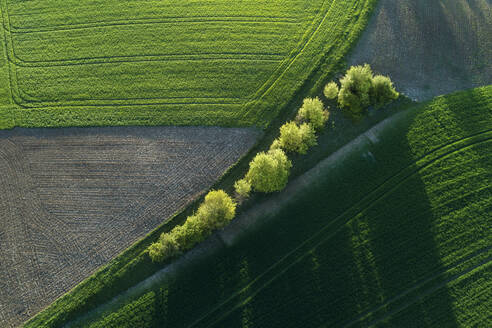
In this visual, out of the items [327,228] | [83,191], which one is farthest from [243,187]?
[83,191]

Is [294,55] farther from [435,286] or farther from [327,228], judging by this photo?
[435,286]

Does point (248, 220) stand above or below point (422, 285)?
above

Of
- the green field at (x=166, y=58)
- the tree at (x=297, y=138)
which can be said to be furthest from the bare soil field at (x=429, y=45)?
the tree at (x=297, y=138)

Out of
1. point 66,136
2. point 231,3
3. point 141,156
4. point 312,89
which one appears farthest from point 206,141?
point 231,3

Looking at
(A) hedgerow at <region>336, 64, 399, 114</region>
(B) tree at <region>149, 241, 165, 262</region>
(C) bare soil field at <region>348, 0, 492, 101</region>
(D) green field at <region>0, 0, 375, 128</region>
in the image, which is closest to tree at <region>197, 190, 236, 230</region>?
(B) tree at <region>149, 241, 165, 262</region>

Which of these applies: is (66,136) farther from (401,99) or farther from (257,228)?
(401,99)

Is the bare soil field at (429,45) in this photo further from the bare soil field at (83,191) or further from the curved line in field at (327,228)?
the bare soil field at (83,191)

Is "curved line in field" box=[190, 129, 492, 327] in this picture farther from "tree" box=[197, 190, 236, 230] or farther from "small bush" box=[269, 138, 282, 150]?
"small bush" box=[269, 138, 282, 150]
